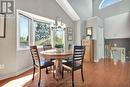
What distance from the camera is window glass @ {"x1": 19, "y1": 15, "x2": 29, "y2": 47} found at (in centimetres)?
500

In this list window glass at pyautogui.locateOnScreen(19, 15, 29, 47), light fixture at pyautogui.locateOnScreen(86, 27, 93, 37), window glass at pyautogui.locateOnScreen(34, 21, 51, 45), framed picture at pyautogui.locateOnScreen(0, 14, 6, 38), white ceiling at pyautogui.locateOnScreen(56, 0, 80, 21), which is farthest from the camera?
light fixture at pyautogui.locateOnScreen(86, 27, 93, 37)

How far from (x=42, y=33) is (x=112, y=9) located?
4.26 meters

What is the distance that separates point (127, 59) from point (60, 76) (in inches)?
177

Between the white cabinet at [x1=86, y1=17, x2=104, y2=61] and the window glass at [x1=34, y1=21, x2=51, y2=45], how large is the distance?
2321 millimetres

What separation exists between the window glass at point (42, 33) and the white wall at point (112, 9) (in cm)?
364

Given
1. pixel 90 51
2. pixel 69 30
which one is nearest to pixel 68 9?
pixel 69 30

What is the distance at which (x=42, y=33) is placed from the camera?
21.1 feet

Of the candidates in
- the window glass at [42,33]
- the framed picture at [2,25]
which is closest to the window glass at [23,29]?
the window glass at [42,33]

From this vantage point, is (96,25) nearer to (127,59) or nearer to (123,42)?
(123,42)

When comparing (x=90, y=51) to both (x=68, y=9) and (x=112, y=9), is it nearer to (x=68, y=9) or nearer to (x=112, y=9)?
(x=68, y=9)

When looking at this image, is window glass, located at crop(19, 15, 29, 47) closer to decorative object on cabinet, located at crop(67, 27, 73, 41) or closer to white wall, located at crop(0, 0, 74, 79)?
white wall, located at crop(0, 0, 74, 79)

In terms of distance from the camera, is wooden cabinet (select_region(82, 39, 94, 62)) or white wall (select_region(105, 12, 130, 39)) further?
white wall (select_region(105, 12, 130, 39))

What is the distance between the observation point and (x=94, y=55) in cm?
723

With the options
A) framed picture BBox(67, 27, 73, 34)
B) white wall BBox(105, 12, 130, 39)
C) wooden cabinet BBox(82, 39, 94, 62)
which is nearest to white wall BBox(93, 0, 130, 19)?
white wall BBox(105, 12, 130, 39)
